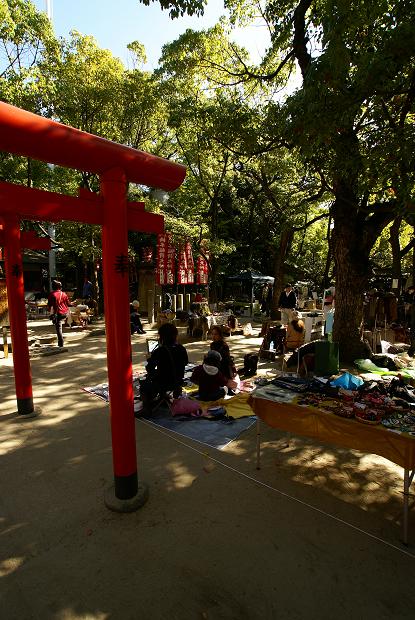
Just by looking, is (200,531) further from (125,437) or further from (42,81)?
(42,81)

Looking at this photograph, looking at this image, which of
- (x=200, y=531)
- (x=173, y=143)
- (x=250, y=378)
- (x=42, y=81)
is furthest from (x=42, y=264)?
(x=200, y=531)

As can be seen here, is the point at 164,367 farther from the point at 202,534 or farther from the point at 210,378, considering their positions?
the point at 202,534

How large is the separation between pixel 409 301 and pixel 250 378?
1038 cm

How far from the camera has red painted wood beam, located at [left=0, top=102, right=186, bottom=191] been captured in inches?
101

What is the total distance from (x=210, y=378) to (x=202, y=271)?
13530 millimetres

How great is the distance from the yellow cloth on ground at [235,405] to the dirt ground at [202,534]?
28.8 inches

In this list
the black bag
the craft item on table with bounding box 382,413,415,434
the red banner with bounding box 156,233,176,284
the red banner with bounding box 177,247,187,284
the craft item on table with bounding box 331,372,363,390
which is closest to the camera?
the craft item on table with bounding box 382,413,415,434

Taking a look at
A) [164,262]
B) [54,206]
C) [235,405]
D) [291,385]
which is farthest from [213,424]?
[164,262]

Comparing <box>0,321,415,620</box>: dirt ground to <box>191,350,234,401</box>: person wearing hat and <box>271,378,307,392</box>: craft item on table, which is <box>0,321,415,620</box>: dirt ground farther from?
<box>191,350,234,401</box>: person wearing hat

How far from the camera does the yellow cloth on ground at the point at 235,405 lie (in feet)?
18.9

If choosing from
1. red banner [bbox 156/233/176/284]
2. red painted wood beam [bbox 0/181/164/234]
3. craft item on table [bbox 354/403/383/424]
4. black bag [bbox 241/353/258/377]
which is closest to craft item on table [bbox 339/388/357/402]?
craft item on table [bbox 354/403/383/424]

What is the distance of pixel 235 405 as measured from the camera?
20.0 ft

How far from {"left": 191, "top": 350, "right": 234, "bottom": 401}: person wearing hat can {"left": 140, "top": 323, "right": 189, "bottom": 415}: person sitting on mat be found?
499 mm

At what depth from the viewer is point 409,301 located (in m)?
14.7
